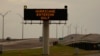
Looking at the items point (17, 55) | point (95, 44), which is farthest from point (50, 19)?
point (95, 44)

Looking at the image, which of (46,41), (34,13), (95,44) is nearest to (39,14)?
(34,13)

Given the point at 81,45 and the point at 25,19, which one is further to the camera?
the point at 81,45

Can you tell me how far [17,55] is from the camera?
6022cm

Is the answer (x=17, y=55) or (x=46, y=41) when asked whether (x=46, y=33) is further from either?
(x=17, y=55)

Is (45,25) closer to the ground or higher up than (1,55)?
higher up

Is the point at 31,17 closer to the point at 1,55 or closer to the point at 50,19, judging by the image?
the point at 50,19

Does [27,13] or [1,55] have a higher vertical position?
[27,13]

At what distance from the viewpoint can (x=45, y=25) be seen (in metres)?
62.3

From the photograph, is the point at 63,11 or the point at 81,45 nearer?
the point at 63,11

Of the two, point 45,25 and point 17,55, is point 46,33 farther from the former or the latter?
point 17,55

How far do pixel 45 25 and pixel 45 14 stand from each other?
2.69m

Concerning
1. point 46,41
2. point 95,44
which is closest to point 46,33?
point 46,41

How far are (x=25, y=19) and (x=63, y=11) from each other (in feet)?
19.6

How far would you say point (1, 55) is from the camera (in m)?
59.5
